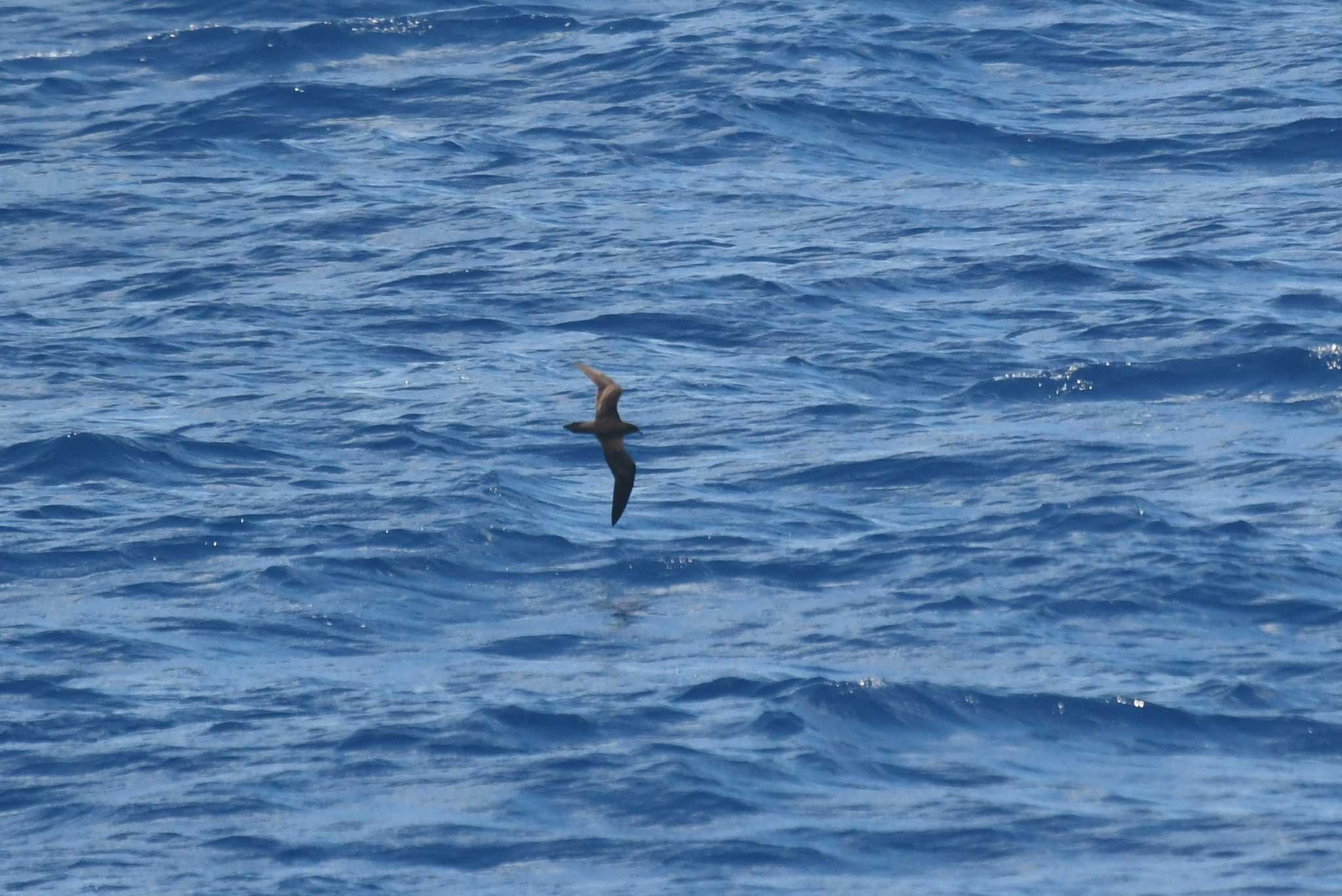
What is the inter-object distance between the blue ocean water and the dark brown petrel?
1.21 metres

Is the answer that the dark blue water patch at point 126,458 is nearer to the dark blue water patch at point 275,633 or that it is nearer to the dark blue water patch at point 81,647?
the dark blue water patch at point 275,633

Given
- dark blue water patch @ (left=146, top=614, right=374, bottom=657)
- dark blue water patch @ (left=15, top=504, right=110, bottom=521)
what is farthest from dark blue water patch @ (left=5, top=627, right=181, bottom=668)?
dark blue water patch @ (left=15, top=504, right=110, bottom=521)

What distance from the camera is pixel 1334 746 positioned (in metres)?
15.4

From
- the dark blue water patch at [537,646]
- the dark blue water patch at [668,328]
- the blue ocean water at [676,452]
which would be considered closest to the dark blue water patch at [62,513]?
the blue ocean water at [676,452]

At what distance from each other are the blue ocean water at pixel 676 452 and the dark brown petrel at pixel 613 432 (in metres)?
1.21

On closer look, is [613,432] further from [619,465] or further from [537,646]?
[537,646]

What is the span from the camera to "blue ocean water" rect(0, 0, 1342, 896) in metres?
14.9

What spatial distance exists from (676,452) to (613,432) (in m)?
4.06

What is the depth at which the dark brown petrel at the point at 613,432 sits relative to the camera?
16.2 meters

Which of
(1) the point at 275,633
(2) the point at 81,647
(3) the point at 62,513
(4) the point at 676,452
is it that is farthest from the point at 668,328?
(2) the point at 81,647

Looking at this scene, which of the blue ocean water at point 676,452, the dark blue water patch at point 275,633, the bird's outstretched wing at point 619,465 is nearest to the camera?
the blue ocean water at point 676,452

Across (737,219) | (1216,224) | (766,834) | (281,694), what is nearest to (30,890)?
(281,694)

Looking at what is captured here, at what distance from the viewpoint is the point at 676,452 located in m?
20.4

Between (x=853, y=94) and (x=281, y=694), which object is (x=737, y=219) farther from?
(x=281, y=694)
